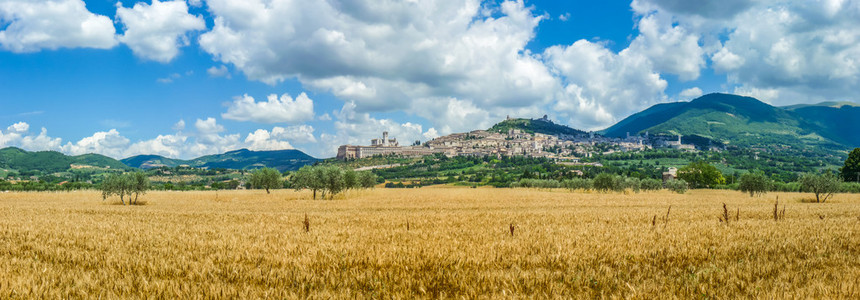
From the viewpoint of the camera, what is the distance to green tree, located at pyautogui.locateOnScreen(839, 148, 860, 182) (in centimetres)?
11038

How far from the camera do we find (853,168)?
112m

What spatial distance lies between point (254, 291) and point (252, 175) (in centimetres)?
8601

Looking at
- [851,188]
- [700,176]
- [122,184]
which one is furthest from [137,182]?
[700,176]

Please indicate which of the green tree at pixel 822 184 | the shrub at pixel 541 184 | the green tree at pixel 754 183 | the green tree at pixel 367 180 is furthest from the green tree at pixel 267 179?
the green tree at pixel 754 183

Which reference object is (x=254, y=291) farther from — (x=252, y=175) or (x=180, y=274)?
(x=252, y=175)

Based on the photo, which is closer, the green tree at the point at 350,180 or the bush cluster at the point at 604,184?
the green tree at the point at 350,180

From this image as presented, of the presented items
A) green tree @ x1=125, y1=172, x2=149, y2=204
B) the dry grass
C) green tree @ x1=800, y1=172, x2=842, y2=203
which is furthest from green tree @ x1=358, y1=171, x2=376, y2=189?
the dry grass

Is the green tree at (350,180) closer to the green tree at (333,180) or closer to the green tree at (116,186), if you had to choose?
the green tree at (333,180)

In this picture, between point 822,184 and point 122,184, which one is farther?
point 822,184

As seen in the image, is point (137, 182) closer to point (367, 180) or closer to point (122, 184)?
point (122, 184)

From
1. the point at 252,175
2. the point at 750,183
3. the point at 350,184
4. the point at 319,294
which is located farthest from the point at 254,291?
the point at 750,183

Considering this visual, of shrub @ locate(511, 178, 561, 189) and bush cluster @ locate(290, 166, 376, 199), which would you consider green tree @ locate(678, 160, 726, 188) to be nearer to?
shrub @ locate(511, 178, 561, 189)

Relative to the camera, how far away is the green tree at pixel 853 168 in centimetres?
11038

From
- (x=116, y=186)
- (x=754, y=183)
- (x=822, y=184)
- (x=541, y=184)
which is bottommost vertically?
(x=541, y=184)
